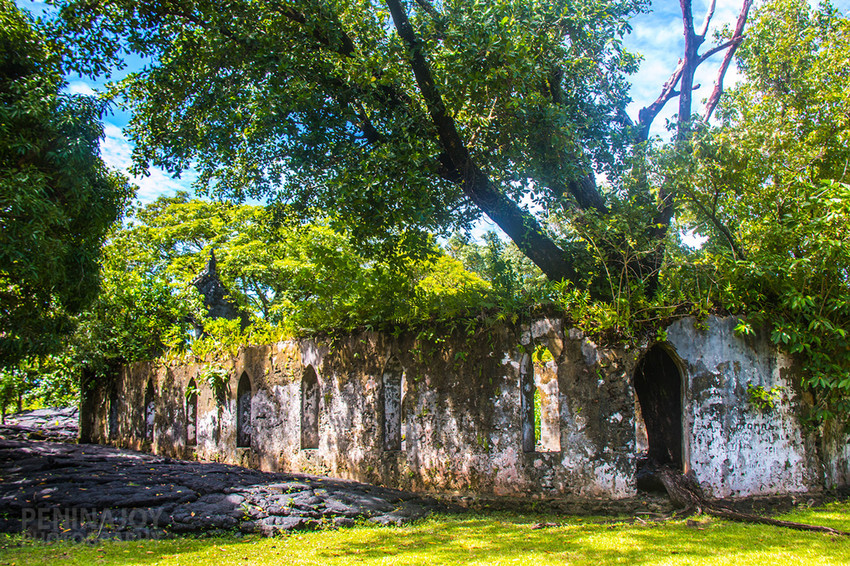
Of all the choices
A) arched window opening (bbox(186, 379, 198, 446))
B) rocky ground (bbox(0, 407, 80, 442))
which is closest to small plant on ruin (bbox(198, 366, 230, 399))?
arched window opening (bbox(186, 379, 198, 446))

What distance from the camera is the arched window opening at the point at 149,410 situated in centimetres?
1716

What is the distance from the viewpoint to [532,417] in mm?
8570

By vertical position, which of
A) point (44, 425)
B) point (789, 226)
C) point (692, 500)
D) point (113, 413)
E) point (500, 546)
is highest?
point (789, 226)

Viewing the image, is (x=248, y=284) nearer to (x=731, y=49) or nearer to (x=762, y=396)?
(x=731, y=49)

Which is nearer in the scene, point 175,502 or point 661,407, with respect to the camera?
point 175,502

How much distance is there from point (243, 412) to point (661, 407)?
29.5ft

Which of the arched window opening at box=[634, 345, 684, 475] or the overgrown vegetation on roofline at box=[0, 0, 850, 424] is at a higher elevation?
the overgrown vegetation on roofline at box=[0, 0, 850, 424]

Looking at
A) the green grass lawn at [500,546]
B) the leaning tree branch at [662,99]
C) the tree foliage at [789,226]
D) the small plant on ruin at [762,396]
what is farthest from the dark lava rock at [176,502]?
the leaning tree branch at [662,99]

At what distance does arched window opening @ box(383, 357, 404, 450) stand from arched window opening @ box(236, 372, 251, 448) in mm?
4327

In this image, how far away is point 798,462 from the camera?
821cm

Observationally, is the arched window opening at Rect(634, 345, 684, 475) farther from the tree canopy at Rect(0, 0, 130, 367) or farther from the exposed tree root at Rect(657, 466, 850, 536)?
the tree canopy at Rect(0, 0, 130, 367)

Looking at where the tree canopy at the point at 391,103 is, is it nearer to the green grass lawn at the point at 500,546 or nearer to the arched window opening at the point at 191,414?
the green grass lawn at the point at 500,546

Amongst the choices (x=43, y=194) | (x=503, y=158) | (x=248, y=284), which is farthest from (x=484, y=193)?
(x=248, y=284)

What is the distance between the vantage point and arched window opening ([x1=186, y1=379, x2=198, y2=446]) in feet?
49.2
